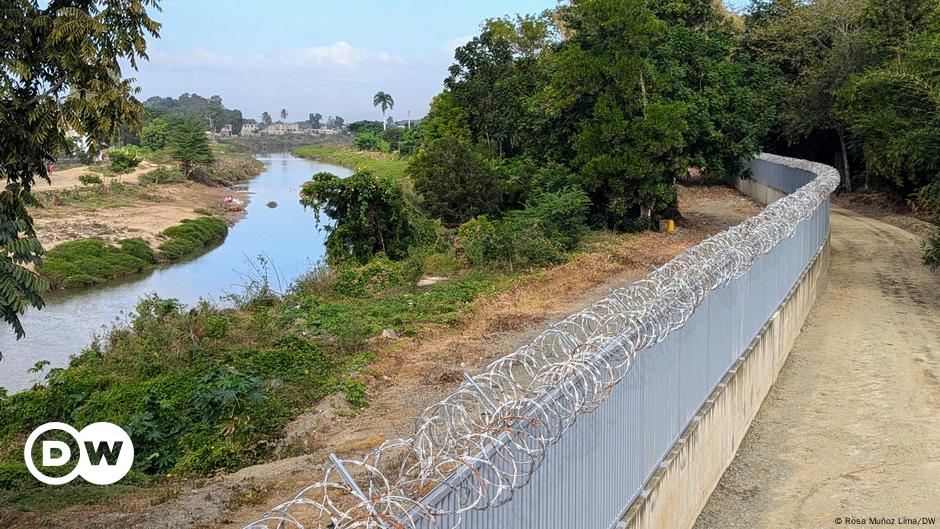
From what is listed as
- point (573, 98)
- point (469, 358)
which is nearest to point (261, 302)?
point (469, 358)

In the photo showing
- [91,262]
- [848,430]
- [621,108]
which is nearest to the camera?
[848,430]

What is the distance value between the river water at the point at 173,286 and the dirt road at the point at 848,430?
12.5m

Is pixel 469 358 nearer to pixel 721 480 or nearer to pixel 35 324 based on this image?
pixel 721 480

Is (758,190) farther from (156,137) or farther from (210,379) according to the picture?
(156,137)

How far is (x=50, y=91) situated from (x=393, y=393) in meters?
6.11

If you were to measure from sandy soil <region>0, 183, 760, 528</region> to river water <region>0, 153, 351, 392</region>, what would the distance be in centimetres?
678

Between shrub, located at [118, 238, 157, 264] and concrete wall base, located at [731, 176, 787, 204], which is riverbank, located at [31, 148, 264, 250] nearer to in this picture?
shrub, located at [118, 238, 157, 264]

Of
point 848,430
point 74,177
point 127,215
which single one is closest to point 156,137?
point 74,177

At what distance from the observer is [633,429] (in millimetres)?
6844

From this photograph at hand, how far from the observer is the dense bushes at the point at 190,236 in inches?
1622

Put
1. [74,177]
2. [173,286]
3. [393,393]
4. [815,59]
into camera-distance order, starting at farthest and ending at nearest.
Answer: [74,177] < [815,59] < [173,286] < [393,393]

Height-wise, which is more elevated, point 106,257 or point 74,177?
point 74,177

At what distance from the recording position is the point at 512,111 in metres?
35.1

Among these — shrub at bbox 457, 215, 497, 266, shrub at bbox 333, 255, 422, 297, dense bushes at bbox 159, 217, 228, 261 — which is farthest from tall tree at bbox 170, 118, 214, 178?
shrub at bbox 333, 255, 422, 297
